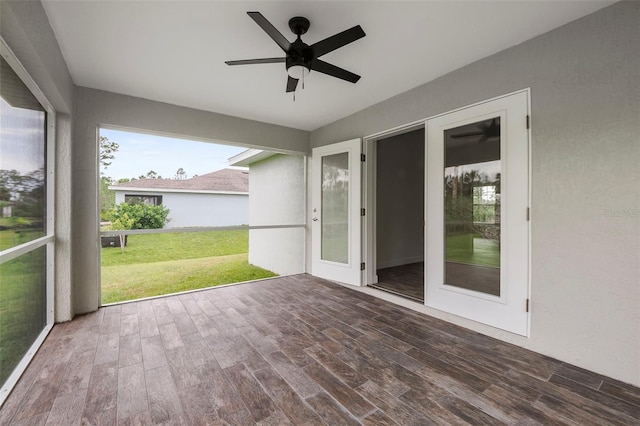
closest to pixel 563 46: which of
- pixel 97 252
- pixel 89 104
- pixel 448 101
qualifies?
pixel 448 101

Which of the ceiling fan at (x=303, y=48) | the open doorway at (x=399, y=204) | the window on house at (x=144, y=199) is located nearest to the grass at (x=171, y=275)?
the window on house at (x=144, y=199)

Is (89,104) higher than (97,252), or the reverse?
(89,104)

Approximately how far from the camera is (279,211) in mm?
5062

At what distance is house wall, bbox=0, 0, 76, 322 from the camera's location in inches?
60.7

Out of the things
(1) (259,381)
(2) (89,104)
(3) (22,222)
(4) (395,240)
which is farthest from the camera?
(4) (395,240)

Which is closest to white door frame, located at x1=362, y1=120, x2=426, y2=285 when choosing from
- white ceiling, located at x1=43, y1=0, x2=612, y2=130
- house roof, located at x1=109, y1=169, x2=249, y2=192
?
white ceiling, located at x1=43, y1=0, x2=612, y2=130

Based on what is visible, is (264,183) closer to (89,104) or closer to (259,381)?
(89,104)

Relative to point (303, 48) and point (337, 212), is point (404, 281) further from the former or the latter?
point (303, 48)

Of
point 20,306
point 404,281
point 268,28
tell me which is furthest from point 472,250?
point 20,306

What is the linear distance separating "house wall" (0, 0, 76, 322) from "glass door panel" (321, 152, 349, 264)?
3.17 m

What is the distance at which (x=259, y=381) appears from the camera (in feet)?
5.97

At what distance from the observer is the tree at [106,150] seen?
3312 millimetres

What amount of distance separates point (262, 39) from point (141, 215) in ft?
8.84

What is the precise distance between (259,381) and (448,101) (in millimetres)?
3086
